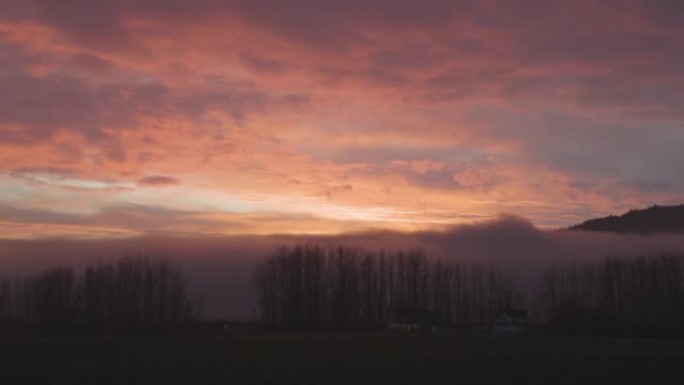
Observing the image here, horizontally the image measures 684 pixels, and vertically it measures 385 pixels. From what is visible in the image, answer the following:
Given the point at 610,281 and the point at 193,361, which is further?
the point at 610,281

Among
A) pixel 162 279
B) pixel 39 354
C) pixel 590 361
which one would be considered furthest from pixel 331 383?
pixel 162 279

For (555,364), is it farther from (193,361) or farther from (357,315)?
(357,315)

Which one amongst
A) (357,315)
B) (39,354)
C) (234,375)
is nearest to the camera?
(234,375)

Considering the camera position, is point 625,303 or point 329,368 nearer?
point 329,368

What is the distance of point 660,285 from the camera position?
164625 mm

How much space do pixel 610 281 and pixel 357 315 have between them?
58.4 meters

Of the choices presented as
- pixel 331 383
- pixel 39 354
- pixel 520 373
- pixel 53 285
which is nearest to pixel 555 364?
pixel 520 373

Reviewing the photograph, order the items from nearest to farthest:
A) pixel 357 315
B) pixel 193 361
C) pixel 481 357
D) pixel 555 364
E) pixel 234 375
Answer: pixel 234 375 < pixel 555 364 < pixel 193 361 < pixel 481 357 < pixel 357 315

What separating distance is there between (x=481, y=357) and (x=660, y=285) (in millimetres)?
128671

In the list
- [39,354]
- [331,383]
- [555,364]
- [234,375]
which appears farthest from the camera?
[39,354]

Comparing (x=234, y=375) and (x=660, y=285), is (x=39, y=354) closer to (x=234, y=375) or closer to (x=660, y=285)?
(x=234, y=375)

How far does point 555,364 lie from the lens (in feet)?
142

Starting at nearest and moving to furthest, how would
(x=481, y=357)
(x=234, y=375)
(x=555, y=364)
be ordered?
1. (x=234, y=375)
2. (x=555, y=364)
3. (x=481, y=357)

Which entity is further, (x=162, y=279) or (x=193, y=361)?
(x=162, y=279)
